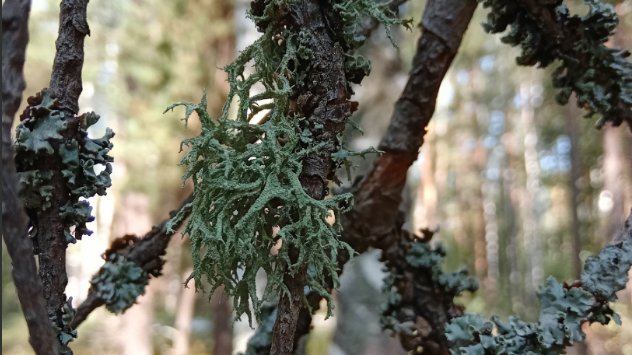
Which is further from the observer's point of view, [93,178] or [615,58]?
[615,58]

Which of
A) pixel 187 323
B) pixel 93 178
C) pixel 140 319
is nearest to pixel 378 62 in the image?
pixel 93 178

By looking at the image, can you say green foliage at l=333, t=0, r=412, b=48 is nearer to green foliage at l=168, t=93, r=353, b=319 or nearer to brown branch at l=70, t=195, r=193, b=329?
green foliage at l=168, t=93, r=353, b=319

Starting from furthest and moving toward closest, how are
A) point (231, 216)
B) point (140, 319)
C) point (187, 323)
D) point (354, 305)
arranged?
point (187, 323)
point (140, 319)
point (354, 305)
point (231, 216)

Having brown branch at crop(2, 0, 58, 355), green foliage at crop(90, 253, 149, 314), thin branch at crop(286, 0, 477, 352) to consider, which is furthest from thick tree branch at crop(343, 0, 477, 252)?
brown branch at crop(2, 0, 58, 355)

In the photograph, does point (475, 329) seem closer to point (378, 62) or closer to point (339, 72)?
point (339, 72)

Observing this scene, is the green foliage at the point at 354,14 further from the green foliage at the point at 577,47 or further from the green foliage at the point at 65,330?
the green foliage at the point at 65,330

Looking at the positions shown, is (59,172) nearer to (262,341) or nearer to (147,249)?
(147,249)
